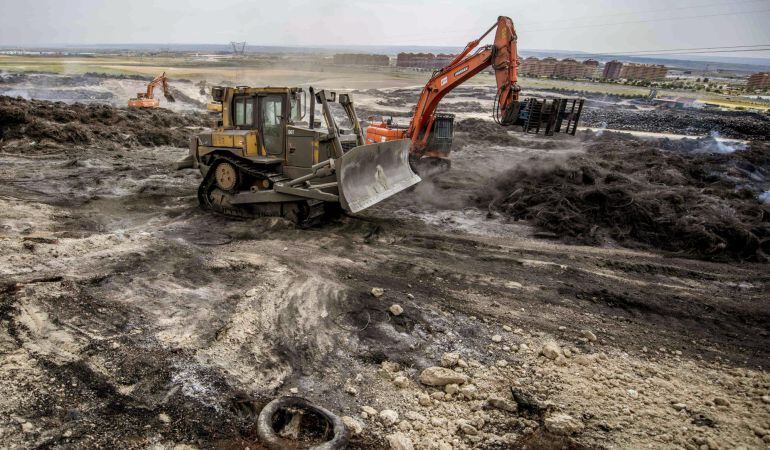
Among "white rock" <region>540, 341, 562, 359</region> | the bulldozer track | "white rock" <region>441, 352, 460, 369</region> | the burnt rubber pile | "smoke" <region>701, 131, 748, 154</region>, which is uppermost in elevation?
the burnt rubber pile

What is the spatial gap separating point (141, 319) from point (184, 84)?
1506 inches

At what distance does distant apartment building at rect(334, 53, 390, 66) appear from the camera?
58.3 metres

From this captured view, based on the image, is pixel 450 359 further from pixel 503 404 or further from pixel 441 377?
pixel 503 404

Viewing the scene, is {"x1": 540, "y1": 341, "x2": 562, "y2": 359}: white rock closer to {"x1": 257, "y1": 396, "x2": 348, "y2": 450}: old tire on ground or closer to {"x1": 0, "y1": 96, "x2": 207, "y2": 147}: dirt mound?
{"x1": 257, "y1": 396, "x2": 348, "y2": 450}: old tire on ground

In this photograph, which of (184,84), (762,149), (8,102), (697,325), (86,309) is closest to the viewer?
(86,309)

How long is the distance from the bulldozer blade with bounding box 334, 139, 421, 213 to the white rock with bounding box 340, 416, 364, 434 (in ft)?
14.2

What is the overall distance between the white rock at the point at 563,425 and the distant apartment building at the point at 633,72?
79.3 m

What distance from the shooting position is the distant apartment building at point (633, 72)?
71.4 metres

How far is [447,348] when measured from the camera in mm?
5008

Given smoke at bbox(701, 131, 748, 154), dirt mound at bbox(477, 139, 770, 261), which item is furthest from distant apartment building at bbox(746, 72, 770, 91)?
dirt mound at bbox(477, 139, 770, 261)

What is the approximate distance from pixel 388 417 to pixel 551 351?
2.05 metres

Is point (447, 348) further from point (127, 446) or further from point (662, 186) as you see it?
point (662, 186)

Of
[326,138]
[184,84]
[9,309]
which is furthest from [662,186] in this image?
[184,84]

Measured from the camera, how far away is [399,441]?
363cm
